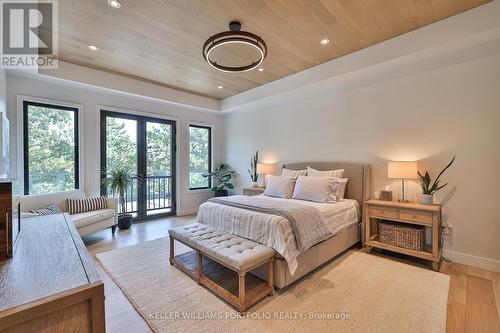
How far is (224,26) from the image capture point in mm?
2719

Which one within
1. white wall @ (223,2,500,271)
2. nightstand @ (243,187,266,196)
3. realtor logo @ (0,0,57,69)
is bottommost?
nightstand @ (243,187,266,196)

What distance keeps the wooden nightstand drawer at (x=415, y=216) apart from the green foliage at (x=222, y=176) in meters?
3.87

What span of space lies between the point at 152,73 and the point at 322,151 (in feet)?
11.4

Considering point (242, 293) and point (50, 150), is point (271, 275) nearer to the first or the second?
point (242, 293)

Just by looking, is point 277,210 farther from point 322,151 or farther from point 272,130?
point 272,130

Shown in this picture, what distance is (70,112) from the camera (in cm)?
416

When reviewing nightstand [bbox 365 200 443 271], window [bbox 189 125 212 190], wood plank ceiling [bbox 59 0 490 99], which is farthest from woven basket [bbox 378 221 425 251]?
window [bbox 189 125 212 190]

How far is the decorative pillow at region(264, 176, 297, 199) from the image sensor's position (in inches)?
154

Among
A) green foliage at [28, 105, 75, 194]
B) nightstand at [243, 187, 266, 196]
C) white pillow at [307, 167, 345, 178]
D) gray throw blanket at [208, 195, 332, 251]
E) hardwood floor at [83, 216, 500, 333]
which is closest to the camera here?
hardwood floor at [83, 216, 500, 333]

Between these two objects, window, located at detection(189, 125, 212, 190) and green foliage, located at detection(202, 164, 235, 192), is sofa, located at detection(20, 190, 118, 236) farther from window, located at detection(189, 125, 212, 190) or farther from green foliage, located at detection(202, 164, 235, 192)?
green foliage, located at detection(202, 164, 235, 192)

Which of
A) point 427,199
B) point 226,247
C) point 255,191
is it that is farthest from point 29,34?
point 427,199

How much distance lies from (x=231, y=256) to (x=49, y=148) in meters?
3.90

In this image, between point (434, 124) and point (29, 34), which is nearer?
point (29, 34)

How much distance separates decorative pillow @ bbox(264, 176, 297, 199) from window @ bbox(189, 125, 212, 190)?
8.39 feet
